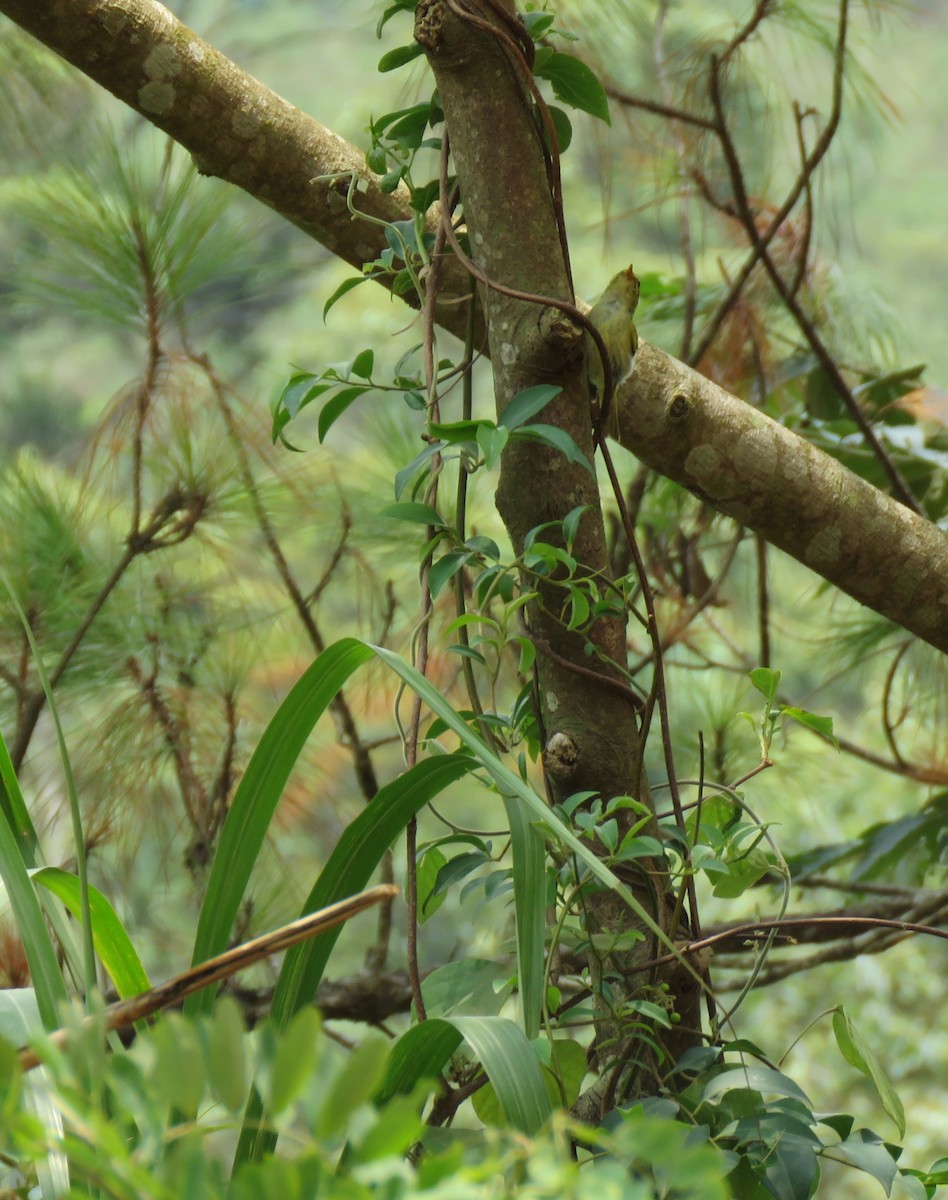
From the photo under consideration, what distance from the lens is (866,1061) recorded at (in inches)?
15.1

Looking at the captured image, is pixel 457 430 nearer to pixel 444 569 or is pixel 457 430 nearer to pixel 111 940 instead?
pixel 444 569

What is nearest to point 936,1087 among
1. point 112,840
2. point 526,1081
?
point 112,840

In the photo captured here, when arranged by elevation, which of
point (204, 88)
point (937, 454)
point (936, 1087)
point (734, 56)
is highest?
point (734, 56)

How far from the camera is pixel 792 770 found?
1.15 m

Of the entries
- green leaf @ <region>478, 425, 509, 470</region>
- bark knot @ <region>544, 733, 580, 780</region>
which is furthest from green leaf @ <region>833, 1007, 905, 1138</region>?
green leaf @ <region>478, 425, 509, 470</region>

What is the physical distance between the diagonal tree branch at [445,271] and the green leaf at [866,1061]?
0.30m

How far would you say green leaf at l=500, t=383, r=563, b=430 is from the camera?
403 mm

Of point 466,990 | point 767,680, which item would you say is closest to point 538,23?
point 767,680

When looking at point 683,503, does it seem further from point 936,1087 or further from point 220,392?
point 936,1087

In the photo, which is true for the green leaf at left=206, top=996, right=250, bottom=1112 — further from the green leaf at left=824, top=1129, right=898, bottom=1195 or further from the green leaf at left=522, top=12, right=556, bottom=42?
the green leaf at left=522, top=12, right=556, bottom=42

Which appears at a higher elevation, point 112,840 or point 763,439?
point 763,439

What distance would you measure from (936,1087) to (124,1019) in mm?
2541

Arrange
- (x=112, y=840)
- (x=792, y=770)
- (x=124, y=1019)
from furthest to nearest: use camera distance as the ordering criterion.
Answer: (x=792, y=770) < (x=112, y=840) < (x=124, y=1019)

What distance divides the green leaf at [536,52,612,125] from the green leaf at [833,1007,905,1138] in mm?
383
